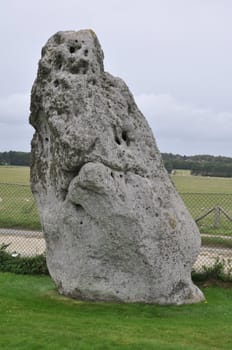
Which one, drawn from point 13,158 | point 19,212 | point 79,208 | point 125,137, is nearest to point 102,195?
Answer: point 79,208

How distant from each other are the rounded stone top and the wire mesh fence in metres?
6.03

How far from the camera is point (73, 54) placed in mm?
10609

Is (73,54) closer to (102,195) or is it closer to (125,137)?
(125,137)

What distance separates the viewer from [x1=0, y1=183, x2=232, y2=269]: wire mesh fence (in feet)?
60.8

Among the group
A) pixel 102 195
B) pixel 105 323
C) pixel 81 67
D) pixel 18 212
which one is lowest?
pixel 105 323

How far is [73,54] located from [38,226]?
14962 millimetres

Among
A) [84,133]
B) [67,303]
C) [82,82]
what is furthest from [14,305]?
[82,82]

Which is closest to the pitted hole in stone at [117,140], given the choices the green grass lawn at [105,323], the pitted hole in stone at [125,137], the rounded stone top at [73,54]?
the pitted hole in stone at [125,137]

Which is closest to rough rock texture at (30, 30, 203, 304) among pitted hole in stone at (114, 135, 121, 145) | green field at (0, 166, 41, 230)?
pitted hole in stone at (114, 135, 121, 145)

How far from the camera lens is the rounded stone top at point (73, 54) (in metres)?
10.5

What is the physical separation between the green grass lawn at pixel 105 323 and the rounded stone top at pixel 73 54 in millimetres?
4030

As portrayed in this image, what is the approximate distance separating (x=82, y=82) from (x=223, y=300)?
4792 millimetres

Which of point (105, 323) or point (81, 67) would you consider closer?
point (105, 323)

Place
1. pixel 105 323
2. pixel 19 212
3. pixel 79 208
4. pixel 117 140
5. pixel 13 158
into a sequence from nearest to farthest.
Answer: pixel 105 323
pixel 79 208
pixel 117 140
pixel 19 212
pixel 13 158
